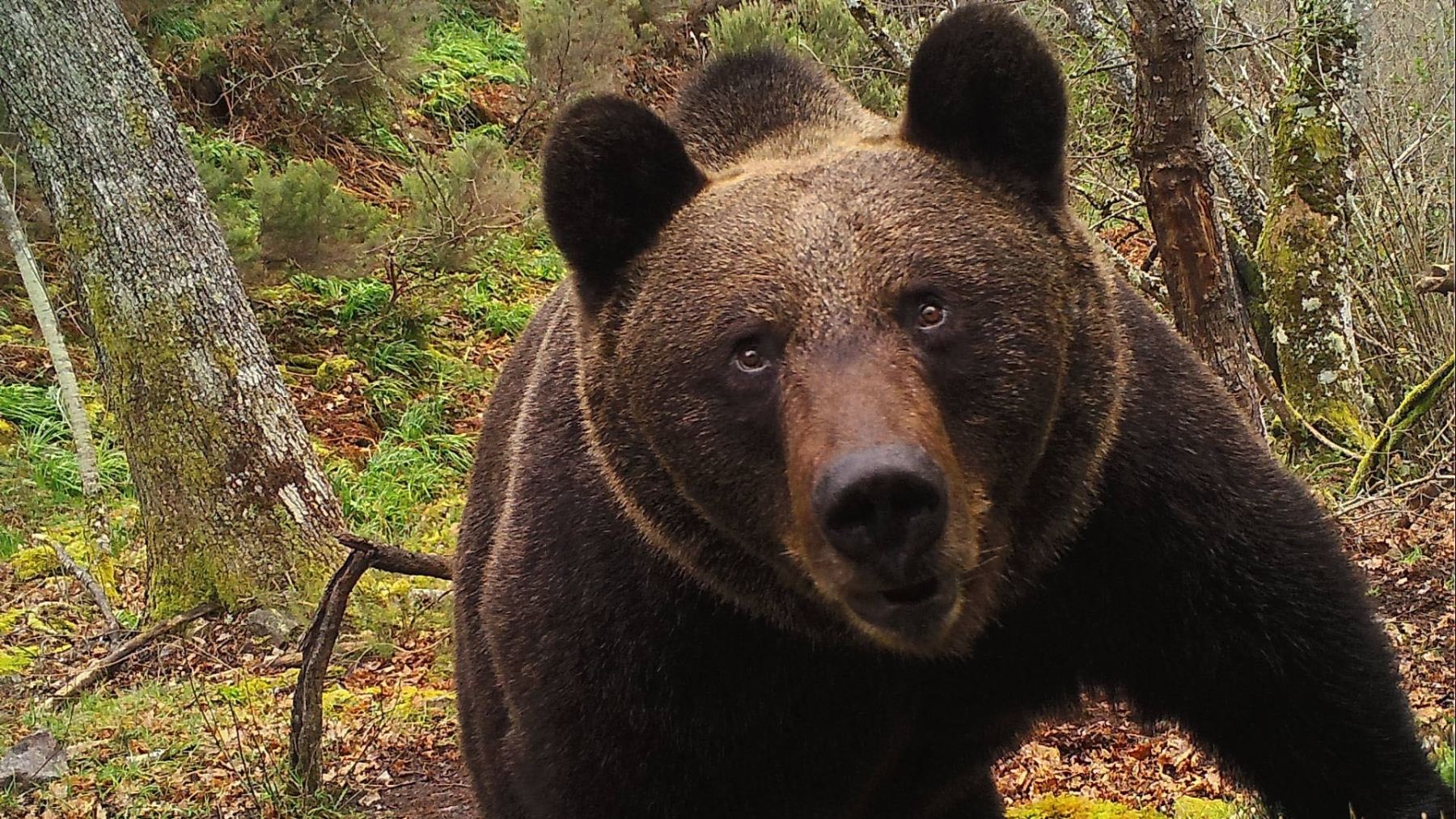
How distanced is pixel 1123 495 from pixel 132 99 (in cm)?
701

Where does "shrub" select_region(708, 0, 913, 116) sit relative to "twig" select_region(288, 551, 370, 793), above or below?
above

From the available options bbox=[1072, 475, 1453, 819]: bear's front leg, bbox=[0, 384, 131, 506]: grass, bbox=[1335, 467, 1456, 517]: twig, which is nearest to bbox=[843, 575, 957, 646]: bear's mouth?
bbox=[1072, 475, 1453, 819]: bear's front leg

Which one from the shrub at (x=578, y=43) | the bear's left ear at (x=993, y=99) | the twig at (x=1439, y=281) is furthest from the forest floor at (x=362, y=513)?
the bear's left ear at (x=993, y=99)

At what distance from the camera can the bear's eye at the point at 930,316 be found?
2.62 meters

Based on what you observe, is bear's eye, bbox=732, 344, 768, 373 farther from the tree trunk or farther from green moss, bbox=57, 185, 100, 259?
green moss, bbox=57, 185, 100, 259

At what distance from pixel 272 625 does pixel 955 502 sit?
6.34 metres

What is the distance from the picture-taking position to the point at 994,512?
8.99ft

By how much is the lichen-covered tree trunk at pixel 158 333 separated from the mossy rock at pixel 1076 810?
4606 mm

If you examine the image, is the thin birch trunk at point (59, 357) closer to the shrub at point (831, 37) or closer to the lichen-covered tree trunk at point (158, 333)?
the lichen-covered tree trunk at point (158, 333)

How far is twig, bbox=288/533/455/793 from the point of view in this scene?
17.4 feet

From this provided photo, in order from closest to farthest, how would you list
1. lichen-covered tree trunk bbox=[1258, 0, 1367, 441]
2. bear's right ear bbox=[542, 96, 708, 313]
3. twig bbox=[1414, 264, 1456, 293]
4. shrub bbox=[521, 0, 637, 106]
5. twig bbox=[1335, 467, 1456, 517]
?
twig bbox=[1414, 264, 1456, 293] → bear's right ear bbox=[542, 96, 708, 313] → twig bbox=[1335, 467, 1456, 517] → lichen-covered tree trunk bbox=[1258, 0, 1367, 441] → shrub bbox=[521, 0, 637, 106]

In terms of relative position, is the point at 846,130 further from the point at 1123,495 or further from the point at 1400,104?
the point at 1400,104

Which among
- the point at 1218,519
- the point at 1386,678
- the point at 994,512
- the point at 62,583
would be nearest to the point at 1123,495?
the point at 1218,519

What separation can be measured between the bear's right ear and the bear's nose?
1.02 meters
